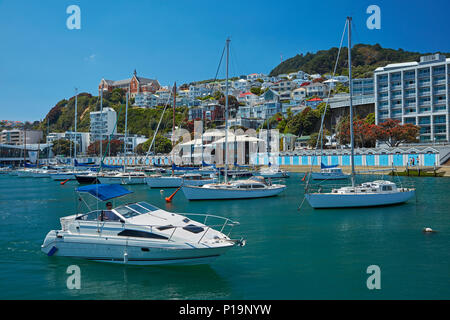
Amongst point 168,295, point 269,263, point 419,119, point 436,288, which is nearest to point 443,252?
point 436,288

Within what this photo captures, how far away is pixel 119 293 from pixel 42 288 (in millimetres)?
3427

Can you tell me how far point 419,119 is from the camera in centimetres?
9650

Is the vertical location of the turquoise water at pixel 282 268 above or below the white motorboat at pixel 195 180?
below

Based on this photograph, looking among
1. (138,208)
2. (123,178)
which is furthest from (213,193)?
(123,178)

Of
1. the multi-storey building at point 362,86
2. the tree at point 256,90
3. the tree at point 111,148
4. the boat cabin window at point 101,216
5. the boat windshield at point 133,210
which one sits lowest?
the boat cabin window at point 101,216

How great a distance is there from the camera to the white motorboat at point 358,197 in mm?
30438

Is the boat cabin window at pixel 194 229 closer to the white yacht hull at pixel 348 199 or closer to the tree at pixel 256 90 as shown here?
the white yacht hull at pixel 348 199

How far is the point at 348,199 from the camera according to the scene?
100ft

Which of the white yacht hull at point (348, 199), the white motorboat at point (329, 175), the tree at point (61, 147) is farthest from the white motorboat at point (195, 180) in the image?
the tree at point (61, 147)

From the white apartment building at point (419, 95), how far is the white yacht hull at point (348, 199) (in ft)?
230

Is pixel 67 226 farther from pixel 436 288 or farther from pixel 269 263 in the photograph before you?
pixel 436 288

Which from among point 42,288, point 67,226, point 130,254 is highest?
point 67,226

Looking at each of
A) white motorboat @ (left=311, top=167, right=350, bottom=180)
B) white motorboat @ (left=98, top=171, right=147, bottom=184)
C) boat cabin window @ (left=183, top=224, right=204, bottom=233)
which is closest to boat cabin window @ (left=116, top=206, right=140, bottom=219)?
boat cabin window @ (left=183, top=224, right=204, bottom=233)

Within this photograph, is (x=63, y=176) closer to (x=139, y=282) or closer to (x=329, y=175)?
(x=329, y=175)
